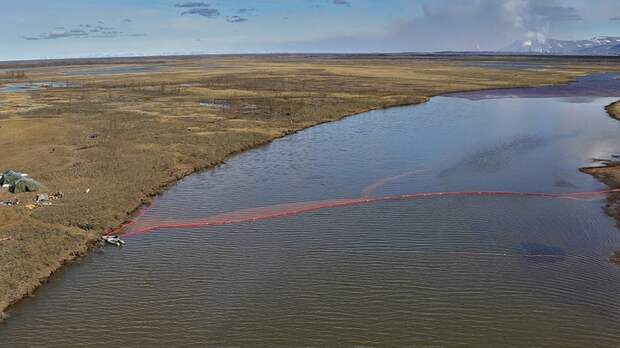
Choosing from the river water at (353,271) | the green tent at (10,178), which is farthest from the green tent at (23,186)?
the river water at (353,271)

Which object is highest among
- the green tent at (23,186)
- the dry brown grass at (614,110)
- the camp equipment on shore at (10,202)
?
the dry brown grass at (614,110)

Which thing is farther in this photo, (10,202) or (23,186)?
(23,186)

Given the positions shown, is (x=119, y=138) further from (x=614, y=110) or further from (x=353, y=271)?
(x=614, y=110)

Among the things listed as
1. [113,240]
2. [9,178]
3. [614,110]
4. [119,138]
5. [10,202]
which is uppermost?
[614,110]

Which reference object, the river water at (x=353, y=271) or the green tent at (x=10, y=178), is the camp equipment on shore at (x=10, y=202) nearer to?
the green tent at (x=10, y=178)

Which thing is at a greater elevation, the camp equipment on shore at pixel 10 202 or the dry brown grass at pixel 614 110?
the dry brown grass at pixel 614 110

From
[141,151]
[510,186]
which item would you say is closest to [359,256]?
[510,186]

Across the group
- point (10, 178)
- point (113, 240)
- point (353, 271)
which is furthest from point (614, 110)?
point (10, 178)

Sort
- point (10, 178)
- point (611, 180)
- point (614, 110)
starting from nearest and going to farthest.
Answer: point (10, 178) → point (611, 180) → point (614, 110)
